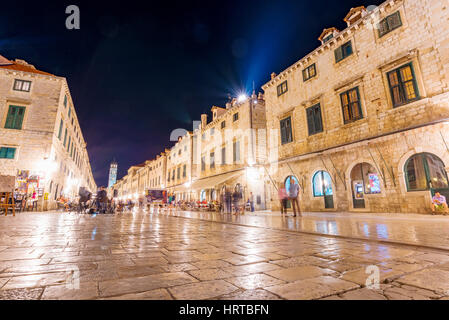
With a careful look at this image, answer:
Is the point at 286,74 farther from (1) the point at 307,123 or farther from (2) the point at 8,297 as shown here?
(2) the point at 8,297

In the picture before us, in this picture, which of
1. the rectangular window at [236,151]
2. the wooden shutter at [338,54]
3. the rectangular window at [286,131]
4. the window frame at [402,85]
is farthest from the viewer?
the rectangular window at [236,151]

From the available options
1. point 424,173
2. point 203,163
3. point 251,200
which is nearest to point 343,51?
point 424,173

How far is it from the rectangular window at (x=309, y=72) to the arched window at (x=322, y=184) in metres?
6.00

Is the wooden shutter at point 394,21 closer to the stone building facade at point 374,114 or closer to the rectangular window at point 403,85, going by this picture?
the stone building facade at point 374,114

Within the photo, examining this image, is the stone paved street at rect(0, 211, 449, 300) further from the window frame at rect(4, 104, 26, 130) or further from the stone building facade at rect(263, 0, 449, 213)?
the window frame at rect(4, 104, 26, 130)

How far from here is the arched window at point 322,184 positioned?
483 inches

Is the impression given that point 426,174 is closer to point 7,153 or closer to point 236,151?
point 236,151

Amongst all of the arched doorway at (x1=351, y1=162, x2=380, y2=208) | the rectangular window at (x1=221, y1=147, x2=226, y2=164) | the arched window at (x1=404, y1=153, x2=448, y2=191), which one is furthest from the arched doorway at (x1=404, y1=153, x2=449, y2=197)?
the rectangular window at (x1=221, y1=147, x2=226, y2=164)

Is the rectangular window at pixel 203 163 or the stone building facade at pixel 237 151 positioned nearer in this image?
the stone building facade at pixel 237 151

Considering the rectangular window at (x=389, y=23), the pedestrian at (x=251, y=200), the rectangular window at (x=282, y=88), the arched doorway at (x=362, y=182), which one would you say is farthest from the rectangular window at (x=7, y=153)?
the rectangular window at (x=389, y=23)

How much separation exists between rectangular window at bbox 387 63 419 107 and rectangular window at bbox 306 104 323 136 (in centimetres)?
365

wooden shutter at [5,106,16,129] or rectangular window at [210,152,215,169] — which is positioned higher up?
wooden shutter at [5,106,16,129]

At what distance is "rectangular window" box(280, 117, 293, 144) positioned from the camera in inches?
595
